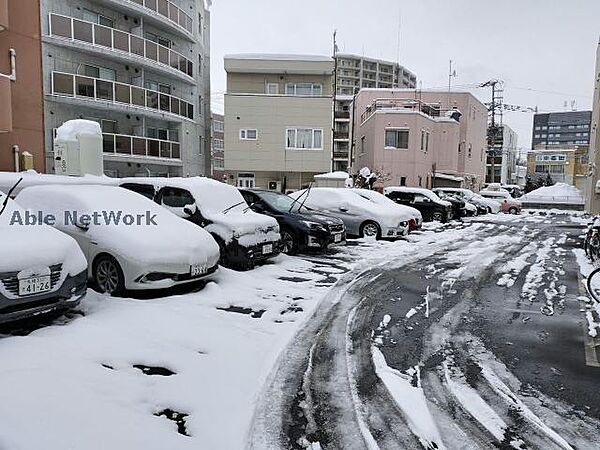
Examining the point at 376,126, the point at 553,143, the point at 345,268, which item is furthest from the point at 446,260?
the point at 553,143

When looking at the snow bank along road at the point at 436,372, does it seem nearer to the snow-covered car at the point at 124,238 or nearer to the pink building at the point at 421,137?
the snow-covered car at the point at 124,238

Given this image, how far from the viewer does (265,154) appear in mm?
24875

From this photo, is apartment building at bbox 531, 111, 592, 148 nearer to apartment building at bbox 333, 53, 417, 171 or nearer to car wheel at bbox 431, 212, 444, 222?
apartment building at bbox 333, 53, 417, 171

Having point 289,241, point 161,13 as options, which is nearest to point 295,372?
point 289,241

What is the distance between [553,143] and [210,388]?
13668cm

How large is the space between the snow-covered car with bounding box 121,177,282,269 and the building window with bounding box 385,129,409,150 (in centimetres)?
2262

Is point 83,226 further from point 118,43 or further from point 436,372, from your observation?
point 118,43

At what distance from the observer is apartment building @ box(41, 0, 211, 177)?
58.0 feet

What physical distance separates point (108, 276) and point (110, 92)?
49.4 ft

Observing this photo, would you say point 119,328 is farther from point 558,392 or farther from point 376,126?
point 376,126

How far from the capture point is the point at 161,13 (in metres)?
21.5

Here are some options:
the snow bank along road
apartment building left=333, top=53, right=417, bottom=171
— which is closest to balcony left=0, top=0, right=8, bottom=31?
the snow bank along road

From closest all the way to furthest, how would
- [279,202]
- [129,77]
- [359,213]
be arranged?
[279,202], [359,213], [129,77]

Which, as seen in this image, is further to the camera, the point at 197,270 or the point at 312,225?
the point at 312,225
